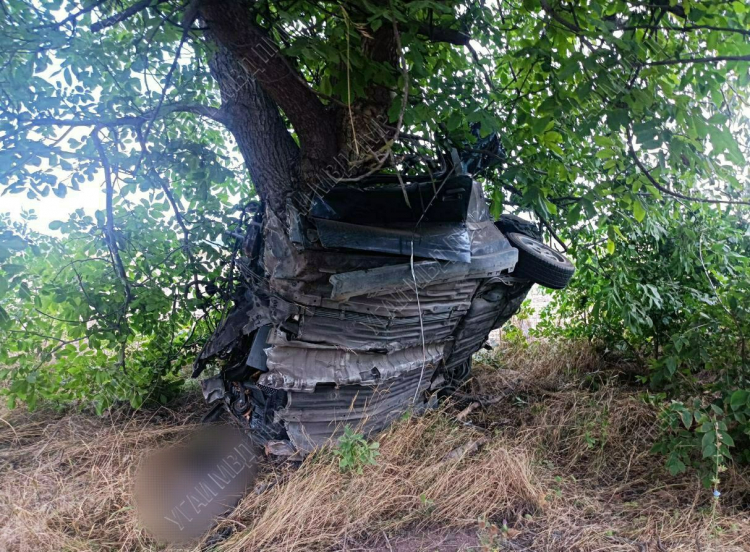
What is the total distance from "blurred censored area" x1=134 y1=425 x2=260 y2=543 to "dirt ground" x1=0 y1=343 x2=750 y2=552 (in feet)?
0.29

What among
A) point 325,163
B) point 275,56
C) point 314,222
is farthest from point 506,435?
point 275,56

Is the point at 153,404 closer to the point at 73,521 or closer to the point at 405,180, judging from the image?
the point at 73,521

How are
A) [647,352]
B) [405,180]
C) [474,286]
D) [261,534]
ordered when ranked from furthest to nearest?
[647,352] < [474,286] < [405,180] < [261,534]

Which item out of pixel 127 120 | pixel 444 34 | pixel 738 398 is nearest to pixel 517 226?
pixel 444 34

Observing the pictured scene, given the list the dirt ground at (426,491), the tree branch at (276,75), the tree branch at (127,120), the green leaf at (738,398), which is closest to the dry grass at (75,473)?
the dirt ground at (426,491)

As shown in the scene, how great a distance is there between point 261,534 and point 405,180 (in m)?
2.34

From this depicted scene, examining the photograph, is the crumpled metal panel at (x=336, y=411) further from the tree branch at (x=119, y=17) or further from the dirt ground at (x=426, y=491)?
the tree branch at (x=119, y=17)

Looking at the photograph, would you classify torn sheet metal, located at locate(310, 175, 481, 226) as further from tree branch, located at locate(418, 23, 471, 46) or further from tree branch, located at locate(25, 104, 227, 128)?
tree branch, located at locate(25, 104, 227, 128)

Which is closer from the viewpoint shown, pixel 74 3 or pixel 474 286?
pixel 74 3

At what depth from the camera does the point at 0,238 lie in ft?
8.26

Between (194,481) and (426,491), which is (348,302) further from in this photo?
(194,481)

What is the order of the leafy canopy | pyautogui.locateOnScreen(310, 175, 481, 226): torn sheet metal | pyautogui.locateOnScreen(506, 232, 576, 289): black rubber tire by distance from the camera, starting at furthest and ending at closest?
pyautogui.locateOnScreen(506, 232, 576, 289): black rubber tire
pyautogui.locateOnScreen(310, 175, 481, 226): torn sheet metal
the leafy canopy

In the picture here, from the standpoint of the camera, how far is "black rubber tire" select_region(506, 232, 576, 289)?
11.6 ft

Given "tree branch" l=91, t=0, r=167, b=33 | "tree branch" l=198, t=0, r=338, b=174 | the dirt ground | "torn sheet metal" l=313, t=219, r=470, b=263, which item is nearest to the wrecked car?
"torn sheet metal" l=313, t=219, r=470, b=263
